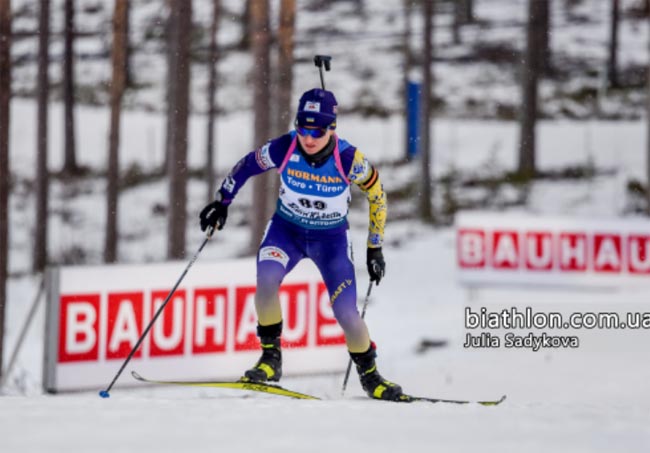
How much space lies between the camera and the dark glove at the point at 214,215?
7194 mm

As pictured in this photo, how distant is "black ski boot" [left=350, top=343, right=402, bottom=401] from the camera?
24.7ft

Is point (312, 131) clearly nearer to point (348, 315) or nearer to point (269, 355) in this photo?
point (348, 315)

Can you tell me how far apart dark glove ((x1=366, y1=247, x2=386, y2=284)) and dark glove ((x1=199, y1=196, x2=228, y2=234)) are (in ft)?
3.43

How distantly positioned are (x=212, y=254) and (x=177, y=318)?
43.3 ft

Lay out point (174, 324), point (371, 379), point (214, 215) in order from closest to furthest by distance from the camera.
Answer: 1. point (214, 215)
2. point (371, 379)
3. point (174, 324)

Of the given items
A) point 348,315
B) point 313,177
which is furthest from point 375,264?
point 313,177

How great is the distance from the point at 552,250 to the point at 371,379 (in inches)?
358

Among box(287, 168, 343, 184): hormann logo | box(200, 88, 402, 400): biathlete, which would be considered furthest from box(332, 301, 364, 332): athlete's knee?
box(287, 168, 343, 184): hormann logo

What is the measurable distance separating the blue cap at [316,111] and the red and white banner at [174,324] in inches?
193

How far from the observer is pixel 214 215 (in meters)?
7.21

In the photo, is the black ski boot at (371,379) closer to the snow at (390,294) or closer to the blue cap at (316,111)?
the snow at (390,294)

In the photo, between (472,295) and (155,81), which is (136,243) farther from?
(155,81)

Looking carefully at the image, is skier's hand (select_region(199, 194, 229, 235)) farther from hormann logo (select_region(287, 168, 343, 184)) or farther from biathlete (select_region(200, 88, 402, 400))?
hormann logo (select_region(287, 168, 343, 184))

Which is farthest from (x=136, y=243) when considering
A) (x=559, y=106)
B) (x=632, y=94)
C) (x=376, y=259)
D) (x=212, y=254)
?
(x=376, y=259)
